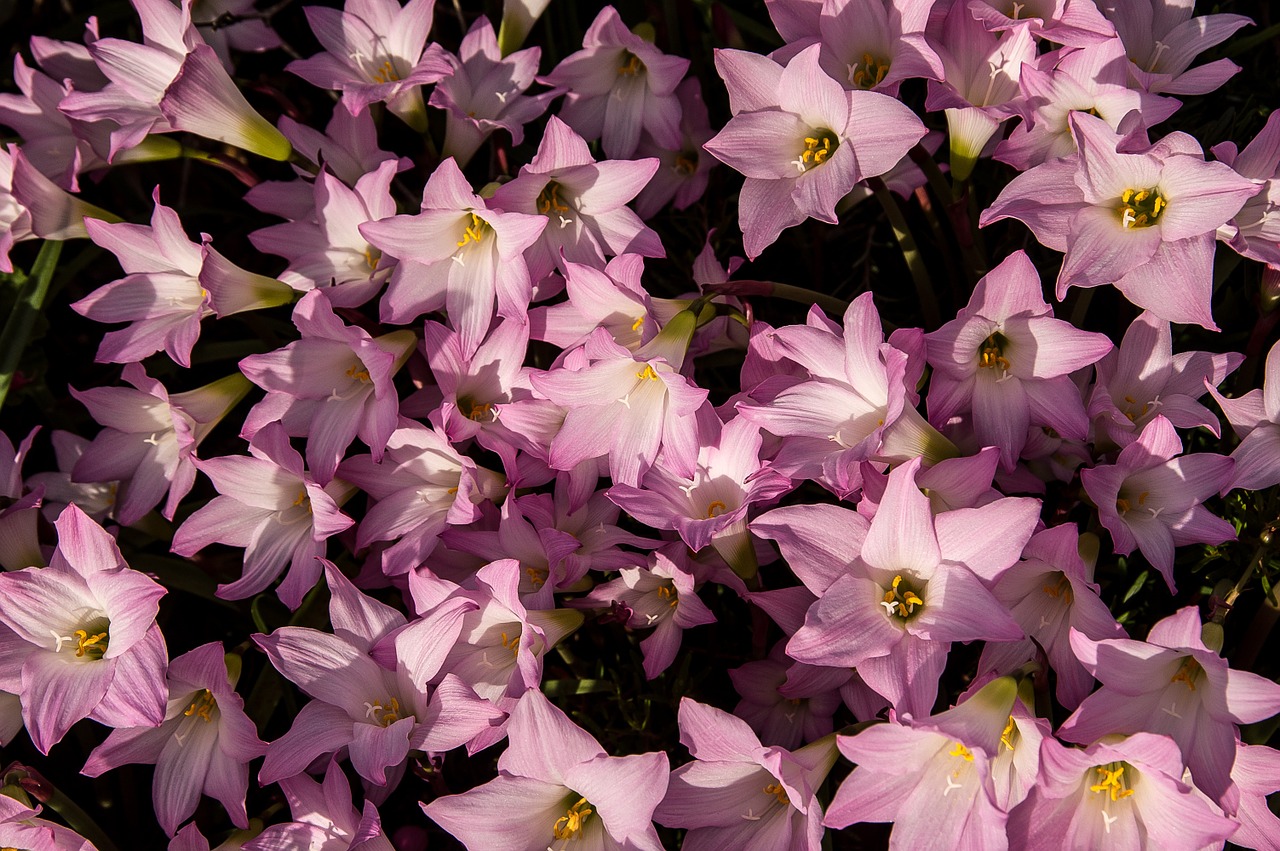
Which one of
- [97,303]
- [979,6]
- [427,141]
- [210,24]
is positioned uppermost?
[979,6]

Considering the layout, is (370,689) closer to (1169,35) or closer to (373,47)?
(373,47)

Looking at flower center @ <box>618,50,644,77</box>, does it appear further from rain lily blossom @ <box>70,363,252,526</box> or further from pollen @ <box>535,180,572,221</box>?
rain lily blossom @ <box>70,363,252,526</box>

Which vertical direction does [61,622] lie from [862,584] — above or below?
below

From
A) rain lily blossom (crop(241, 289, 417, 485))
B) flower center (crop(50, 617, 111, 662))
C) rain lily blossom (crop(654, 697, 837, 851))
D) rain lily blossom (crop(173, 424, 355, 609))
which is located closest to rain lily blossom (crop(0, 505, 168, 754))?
flower center (crop(50, 617, 111, 662))

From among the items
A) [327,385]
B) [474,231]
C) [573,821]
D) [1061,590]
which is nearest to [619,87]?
[474,231]

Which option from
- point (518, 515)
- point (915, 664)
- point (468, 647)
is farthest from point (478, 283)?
point (915, 664)

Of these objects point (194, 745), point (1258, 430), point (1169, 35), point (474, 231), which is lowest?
point (194, 745)

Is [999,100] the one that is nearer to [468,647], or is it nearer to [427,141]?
[427,141]
